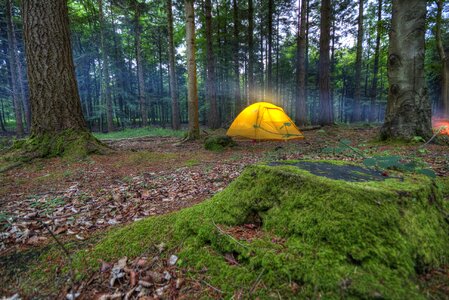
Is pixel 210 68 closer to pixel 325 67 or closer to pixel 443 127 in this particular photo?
pixel 325 67

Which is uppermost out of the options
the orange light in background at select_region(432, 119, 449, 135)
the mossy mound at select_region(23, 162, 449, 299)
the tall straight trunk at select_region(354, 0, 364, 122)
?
the tall straight trunk at select_region(354, 0, 364, 122)

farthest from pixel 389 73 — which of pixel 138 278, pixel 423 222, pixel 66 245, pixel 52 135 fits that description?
pixel 52 135

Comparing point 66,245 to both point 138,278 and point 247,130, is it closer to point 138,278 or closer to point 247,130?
point 138,278

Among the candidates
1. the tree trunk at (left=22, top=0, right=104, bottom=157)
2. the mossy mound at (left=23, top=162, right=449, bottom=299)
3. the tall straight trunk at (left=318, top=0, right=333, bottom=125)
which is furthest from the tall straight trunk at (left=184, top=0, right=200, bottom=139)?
the mossy mound at (left=23, top=162, right=449, bottom=299)

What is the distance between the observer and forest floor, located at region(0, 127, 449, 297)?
2.30m

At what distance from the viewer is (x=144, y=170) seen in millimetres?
5023

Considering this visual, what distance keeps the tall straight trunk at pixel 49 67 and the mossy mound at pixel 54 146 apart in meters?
0.14

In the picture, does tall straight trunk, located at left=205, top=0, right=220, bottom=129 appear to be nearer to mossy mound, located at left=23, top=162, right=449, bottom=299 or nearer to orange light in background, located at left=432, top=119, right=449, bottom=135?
orange light in background, located at left=432, top=119, right=449, bottom=135

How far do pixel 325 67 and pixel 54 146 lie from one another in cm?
1250

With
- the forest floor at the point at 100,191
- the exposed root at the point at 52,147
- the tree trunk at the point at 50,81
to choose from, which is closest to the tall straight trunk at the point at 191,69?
the forest floor at the point at 100,191

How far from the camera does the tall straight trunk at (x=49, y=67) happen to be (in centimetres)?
498

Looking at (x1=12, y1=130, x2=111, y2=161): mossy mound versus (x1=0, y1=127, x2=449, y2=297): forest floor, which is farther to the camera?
(x1=12, y1=130, x2=111, y2=161): mossy mound

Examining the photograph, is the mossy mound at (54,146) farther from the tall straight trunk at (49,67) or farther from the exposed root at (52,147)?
the tall straight trunk at (49,67)

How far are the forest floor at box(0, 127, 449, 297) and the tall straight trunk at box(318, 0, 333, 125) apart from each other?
6.46m
